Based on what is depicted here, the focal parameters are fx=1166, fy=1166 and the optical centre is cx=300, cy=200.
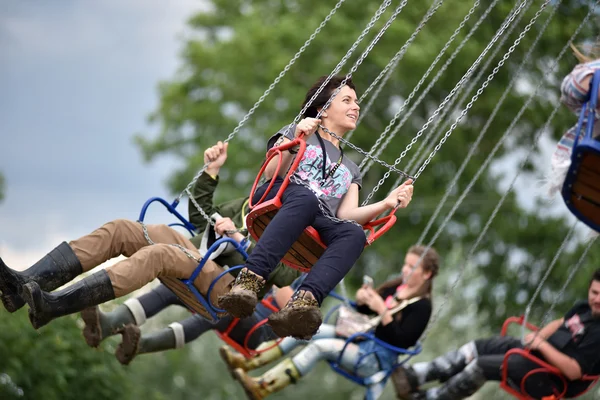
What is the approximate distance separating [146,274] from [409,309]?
8.61 feet

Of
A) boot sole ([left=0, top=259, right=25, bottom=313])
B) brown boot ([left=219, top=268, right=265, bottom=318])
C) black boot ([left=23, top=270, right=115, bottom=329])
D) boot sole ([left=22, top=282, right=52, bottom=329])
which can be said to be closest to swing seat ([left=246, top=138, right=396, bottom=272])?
brown boot ([left=219, top=268, right=265, bottom=318])

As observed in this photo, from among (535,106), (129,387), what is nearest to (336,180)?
(129,387)

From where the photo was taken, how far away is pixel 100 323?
303 inches

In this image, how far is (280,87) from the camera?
1867 cm

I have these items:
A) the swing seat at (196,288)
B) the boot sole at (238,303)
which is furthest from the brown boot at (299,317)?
the swing seat at (196,288)

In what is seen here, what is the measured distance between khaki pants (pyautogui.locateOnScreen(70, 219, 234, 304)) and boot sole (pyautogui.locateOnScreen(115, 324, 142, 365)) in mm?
932

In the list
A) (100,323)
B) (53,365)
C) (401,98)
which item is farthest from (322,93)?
(401,98)

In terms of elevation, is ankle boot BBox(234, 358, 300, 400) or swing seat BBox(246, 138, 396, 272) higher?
swing seat BBox(246, 138, 396, 272)

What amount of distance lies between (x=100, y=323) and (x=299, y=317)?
7.69 ft

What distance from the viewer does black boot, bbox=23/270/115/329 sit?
600 centimetres

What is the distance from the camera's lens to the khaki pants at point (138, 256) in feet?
21.2

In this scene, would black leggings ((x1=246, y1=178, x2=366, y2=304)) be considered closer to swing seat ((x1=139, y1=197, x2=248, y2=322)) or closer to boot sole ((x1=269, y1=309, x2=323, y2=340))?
boot sole ((x1=269, y1=309, x2=323, y2=340))

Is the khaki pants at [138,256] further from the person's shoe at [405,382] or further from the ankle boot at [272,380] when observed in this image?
the person's shoe at [405,382]

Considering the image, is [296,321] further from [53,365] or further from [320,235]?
[53,365]
